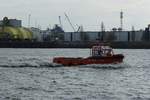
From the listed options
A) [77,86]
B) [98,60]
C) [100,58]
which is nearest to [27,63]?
[98,60]

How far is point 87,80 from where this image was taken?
7144 cm

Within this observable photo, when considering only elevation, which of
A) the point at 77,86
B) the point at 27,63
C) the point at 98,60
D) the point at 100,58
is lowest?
the point at 77,86

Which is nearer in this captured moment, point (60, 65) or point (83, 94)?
point (83, 94)

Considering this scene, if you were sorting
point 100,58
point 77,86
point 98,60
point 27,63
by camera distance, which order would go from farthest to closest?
1. point 27,63
2. point 98,60
3. point 100,58
4. point 77,86

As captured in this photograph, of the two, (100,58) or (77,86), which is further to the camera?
(100,58)

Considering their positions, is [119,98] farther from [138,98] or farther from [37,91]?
[37,91]

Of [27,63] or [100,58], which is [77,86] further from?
[27,63]

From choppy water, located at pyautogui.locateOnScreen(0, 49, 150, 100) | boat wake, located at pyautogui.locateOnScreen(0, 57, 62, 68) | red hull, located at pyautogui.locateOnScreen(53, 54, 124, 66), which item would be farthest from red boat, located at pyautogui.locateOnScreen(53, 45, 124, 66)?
choppy water, located at pyautogui.locateOnScreen(0, 49, 150, 100)

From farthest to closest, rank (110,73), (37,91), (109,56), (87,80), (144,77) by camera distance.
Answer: (109,56), (110,73), (144,77), (87,80), (37,91)

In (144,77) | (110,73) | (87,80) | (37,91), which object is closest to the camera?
(37,91)

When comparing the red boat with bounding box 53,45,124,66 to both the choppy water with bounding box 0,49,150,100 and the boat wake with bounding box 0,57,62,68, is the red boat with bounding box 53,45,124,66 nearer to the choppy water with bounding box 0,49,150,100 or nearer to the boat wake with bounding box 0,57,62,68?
the boat wake with bounding box 0,57,62,68

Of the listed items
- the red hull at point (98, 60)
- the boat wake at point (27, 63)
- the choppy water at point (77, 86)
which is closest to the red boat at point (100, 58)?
the red hull at point (98, 60)

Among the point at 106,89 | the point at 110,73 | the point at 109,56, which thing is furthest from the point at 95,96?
the point at 109,56

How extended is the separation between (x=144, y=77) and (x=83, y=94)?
22.4m
